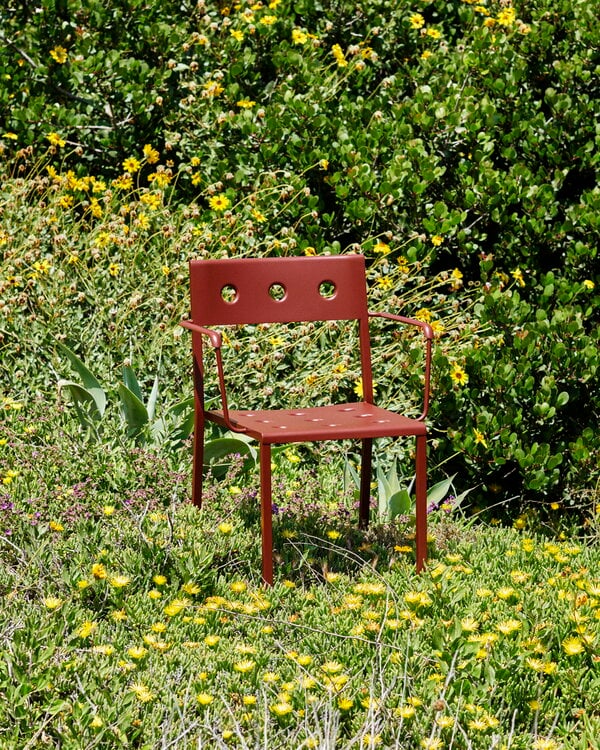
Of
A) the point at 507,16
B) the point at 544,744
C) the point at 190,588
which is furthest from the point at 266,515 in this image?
the point at 507,16

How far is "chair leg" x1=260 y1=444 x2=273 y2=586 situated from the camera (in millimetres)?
3152

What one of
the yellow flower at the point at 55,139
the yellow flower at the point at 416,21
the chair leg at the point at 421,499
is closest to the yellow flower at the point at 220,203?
the yellow flower at the point at 55,139

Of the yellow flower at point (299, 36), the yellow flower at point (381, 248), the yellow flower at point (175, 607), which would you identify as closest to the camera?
the yellow flower at point (175, 607)

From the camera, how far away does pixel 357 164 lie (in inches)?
200

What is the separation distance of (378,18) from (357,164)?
121 centimetres

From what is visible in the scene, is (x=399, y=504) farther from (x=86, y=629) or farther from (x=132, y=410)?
(x=86, y=629)

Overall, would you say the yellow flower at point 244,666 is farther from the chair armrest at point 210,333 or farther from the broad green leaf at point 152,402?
the broad green leaf at point 152,402

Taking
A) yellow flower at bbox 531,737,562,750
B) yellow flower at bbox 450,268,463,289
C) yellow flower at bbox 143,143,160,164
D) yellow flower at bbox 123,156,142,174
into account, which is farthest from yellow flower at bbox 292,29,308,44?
yellow flower at bbox 531,737,562,750

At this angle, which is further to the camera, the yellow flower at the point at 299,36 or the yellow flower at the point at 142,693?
the yellow flower at the point at 299,36

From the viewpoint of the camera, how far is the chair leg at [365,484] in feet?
12.2

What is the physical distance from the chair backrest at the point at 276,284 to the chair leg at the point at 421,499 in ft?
1.78

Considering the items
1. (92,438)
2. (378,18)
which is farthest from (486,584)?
(378,18)

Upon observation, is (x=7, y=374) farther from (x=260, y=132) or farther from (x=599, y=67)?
(x=599, y=67)

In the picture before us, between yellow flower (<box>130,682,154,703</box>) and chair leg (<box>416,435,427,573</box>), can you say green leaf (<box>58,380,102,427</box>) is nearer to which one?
chair leg (<box>416,435,427,573</box>)
